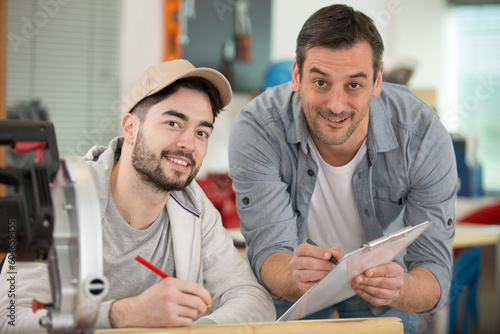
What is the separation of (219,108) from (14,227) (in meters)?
0.73

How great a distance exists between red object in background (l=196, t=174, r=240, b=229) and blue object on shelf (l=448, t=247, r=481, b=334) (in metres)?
1.27

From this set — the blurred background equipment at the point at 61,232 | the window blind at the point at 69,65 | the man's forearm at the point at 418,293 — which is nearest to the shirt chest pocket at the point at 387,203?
the man's forearm at the point at 418,293

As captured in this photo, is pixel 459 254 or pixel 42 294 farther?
pixel 459 254

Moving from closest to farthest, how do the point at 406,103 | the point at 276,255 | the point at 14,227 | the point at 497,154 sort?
the point at 14,227 < the point at 276,255 < the point at 406,103 < the point at 497,154

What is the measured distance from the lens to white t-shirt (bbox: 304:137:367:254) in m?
1.59

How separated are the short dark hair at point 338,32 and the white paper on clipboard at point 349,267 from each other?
1.64 ft

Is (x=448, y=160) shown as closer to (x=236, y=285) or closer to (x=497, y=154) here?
(x=236, y=285)

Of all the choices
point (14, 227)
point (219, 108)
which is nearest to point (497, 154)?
point (219, 108)

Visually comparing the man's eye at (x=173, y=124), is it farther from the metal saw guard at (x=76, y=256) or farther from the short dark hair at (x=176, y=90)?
the metal saw guard at (x=76, y=256)

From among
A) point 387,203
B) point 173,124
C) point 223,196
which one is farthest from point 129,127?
point 223,196

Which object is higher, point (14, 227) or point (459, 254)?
point (14, 227)

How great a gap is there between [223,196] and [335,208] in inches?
56.5

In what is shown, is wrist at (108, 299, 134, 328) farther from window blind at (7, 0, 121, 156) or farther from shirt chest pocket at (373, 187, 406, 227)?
window blind at (7, 0, 121, 156)

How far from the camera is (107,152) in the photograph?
1.33m
